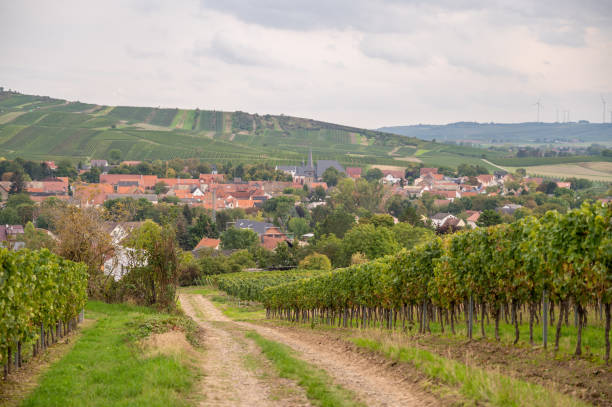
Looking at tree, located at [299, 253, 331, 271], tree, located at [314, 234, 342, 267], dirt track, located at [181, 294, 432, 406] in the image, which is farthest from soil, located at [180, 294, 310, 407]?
tree, located at [314, 234, 342, 267]

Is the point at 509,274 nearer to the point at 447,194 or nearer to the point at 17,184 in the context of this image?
the point at 17,184

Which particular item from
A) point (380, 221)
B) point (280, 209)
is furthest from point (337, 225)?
point (280, 209)

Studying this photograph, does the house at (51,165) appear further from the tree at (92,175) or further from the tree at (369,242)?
the tree at (369,242)

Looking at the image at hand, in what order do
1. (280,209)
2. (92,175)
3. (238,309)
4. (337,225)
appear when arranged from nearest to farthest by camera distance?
(238,309), (337,225), (280,209), (92,175)

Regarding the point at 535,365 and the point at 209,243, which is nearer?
the point at 535,365

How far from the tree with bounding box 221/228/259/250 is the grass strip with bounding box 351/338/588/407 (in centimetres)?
9596

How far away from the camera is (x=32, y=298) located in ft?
44.1

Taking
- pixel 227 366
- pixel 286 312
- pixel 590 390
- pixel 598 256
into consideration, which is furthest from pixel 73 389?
pixel 286 312

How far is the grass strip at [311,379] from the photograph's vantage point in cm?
1010

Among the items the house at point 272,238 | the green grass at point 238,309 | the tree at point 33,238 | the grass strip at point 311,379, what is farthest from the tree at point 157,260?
the house at point 272,238

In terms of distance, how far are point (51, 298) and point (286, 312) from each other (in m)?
26.6

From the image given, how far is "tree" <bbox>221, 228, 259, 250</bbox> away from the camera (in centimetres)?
10775

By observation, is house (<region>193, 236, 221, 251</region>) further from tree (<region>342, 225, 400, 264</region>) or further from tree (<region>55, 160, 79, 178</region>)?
tree (<region>55, 160, 79, 178</region>)

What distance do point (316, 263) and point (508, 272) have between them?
230ft
